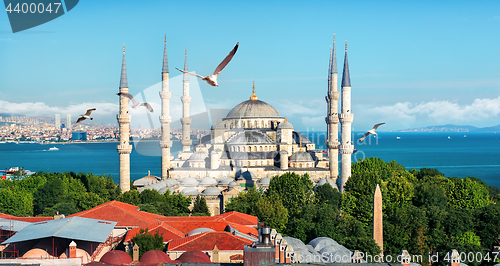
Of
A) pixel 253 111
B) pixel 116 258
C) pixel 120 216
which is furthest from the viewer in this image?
pixel 253 111

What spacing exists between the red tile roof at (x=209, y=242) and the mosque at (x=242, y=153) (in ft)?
57.1

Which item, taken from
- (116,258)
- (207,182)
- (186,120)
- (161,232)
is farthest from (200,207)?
(116,258)

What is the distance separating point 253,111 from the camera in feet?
171

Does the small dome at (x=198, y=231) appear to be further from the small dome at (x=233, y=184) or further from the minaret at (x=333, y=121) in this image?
the minaret at (x=333, y=121)

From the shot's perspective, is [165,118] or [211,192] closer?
[211,192]

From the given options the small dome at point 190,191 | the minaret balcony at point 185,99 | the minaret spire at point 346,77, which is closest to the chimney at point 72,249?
the small dome at point 190,191

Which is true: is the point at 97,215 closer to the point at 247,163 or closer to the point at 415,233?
the point at 415,233

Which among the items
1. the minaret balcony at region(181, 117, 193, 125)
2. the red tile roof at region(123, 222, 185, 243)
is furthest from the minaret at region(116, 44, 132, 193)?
the red tile roof at region(123, 222, 185, 243)

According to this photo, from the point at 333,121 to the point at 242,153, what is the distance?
7940 millimetres

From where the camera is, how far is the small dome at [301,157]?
148 feet

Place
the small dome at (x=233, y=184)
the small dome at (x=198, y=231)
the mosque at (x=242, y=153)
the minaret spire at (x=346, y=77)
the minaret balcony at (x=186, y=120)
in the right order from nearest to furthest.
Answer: the small dome at (x=198, y=231) < the mosque at (x=242, y=153) < the small dome at (x=233, y=184) < the minaret spire at (x=346, y=77) < the minaret balcony at (x=186, y=120)

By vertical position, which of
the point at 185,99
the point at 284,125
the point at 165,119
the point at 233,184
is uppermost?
the point at 185,99

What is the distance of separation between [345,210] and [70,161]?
93.0 metres

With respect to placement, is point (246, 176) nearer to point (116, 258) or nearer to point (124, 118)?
point (124, 118)
